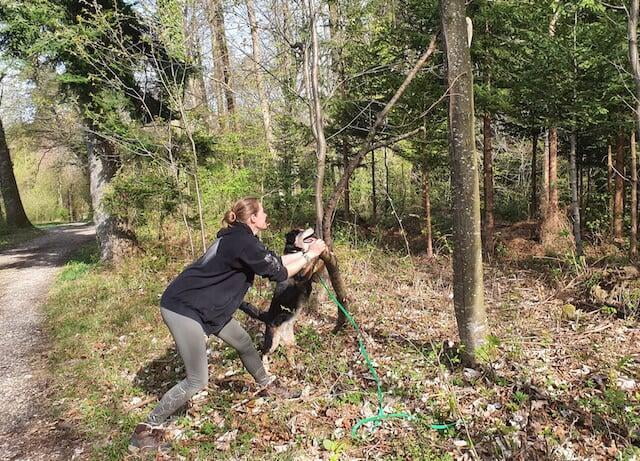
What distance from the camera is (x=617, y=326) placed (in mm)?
5293

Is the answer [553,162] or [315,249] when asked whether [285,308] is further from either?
[553,162]

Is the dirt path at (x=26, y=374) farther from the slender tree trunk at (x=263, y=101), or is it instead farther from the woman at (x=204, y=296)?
the slender tree trunk at (x=263, y=101)

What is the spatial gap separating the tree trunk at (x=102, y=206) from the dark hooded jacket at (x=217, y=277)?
7.77 m

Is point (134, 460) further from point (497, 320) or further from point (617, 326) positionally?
point (617, 326)

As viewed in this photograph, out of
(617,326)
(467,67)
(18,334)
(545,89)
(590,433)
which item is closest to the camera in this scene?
(590,433)

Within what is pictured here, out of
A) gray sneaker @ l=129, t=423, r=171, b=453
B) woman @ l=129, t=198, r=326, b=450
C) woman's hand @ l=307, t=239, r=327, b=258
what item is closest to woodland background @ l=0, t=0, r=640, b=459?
gray sneaker @ l=129, t=423, r=171, b=453

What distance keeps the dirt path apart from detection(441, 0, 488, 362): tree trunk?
382 centimetres

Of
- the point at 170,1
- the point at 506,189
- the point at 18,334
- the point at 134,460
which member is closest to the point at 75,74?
the point at 170,1

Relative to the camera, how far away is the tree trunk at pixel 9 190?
62.1 ft

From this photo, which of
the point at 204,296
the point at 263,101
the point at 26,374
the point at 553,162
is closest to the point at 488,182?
the point at 553,162

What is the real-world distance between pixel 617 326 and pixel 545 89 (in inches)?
207

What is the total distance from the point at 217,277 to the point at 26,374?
13.0 feet

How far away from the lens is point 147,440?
3.71 meters

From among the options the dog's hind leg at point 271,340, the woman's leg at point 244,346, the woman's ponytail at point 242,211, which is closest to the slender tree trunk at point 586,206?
the dog's hind leg at point 271,340
